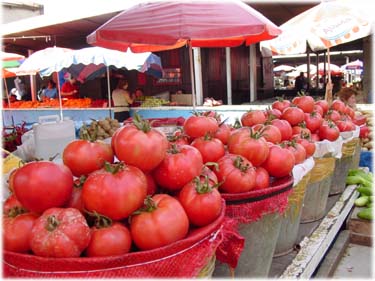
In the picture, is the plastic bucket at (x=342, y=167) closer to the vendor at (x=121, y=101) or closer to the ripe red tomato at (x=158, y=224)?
the ripe red tomato at (x=158, y=224)

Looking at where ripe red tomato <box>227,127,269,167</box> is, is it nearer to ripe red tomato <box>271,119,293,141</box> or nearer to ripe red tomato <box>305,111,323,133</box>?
ripe red tomato <box>271,119,293,141</box>

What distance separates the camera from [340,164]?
3889mm

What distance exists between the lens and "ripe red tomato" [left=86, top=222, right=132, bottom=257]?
4.42 ft

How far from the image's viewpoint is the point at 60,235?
4.25ft

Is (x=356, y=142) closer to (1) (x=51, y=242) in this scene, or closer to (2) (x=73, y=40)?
(1) (x=51, y=242)

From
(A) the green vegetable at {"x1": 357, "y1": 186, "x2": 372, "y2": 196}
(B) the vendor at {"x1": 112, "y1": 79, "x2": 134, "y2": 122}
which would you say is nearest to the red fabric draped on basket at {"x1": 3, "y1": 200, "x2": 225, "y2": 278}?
(A) the green vegetable at {"x1": 357, "y1": 186, "x2": 372, "y2": 196}

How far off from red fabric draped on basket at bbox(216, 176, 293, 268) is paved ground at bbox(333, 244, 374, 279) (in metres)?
1.55

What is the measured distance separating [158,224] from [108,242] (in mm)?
176

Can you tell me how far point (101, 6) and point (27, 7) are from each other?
39.1ft

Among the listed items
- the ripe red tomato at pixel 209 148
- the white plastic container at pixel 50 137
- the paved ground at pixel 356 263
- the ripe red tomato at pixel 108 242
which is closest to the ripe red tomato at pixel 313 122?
the paved ground at pixel 356 263

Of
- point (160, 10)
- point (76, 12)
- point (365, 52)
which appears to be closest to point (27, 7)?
point (76, 12)

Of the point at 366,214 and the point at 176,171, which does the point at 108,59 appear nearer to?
the point at 366,214

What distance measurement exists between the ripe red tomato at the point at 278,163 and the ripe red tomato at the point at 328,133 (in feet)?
4.06

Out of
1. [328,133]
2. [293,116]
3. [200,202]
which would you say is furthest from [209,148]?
[328,133]
